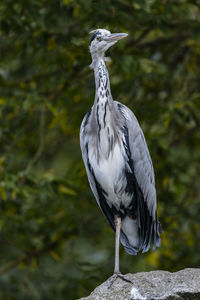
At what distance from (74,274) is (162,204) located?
1434 mm

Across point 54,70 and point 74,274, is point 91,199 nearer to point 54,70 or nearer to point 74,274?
point 74,274

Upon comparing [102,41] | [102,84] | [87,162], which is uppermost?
[102,41]

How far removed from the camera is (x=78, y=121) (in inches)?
311

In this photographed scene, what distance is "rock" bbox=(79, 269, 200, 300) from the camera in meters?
4.16

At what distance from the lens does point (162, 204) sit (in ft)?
26.8

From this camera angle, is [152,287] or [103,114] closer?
[152,287]

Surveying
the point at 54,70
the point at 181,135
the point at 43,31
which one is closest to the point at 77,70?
the point at 54,70

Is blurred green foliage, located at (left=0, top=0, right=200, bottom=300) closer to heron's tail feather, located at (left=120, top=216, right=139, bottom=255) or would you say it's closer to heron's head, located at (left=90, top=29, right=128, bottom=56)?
heron's head, located at (left=90, top=29, right=128, bottom=56)

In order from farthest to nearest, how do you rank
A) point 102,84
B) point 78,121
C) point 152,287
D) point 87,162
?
point 78,121
point 87,162
point 102,84
point 152,287

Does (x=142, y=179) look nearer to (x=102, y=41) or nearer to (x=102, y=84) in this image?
(x=102, y=84)

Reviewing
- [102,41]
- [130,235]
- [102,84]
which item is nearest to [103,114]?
[102,84]

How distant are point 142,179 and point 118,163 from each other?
351 millimetres

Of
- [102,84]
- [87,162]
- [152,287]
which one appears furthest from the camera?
[87,162]

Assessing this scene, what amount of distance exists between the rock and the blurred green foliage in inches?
93.6
